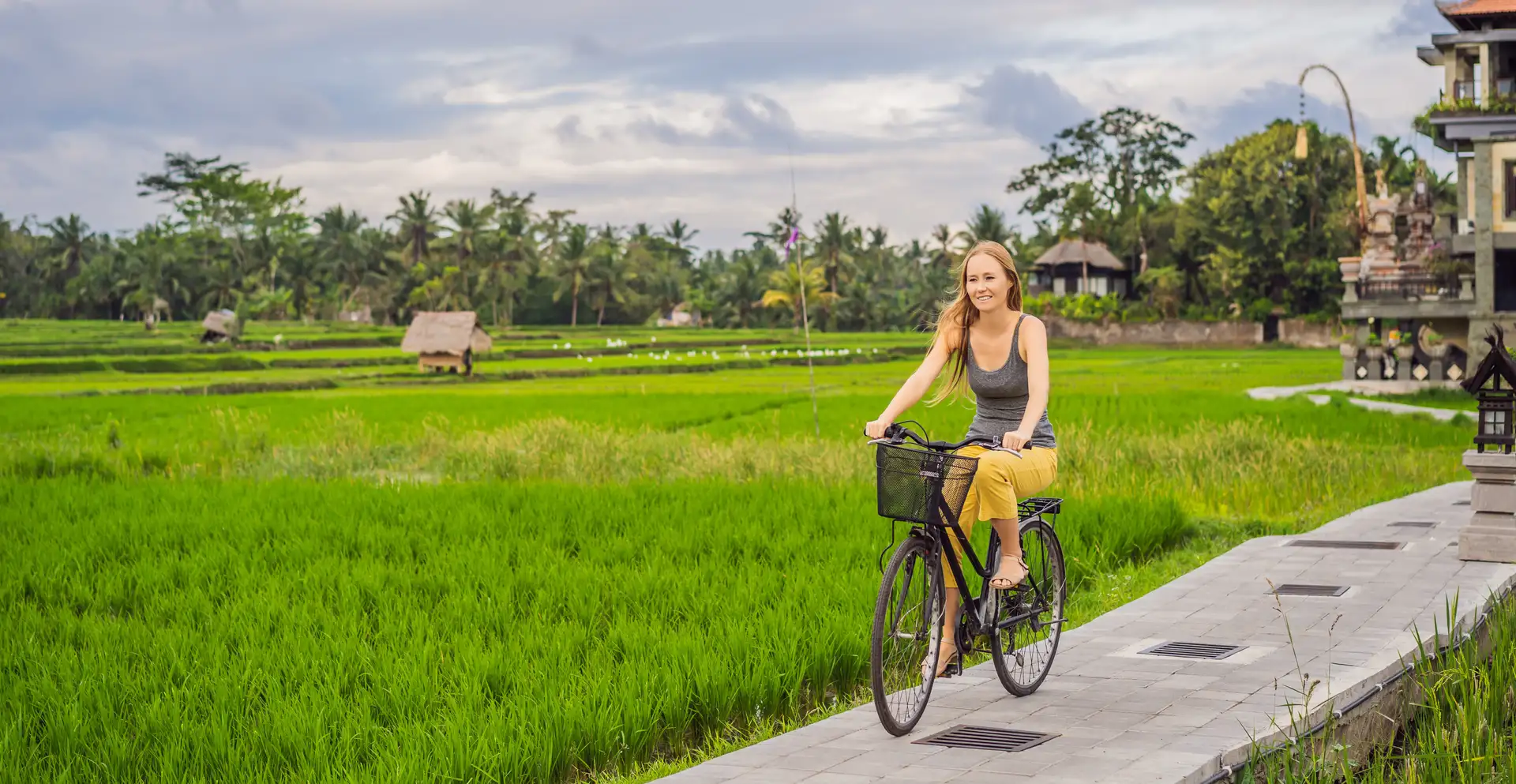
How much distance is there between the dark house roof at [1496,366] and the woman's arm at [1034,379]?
3.81m

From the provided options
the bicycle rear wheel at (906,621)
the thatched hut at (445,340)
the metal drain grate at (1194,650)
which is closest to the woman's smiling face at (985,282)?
the bicycle rear wheel at (906,621)

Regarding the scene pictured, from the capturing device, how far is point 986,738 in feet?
15.2

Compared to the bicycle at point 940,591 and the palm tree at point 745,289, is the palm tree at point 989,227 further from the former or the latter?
the bicycle at point 940,591

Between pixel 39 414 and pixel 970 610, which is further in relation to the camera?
pixel 39 414

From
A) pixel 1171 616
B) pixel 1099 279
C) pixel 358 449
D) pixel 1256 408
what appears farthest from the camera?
pixel 1099 279

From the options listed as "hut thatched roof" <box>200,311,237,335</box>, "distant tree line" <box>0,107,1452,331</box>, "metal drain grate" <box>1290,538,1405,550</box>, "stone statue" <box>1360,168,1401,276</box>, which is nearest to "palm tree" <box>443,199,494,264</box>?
"distant tree line" <box>0,107,1452,331</box>

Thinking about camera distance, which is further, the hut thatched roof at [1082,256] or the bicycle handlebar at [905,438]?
the hut thatched roof at [1082,256]

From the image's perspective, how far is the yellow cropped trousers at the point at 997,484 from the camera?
189 inches

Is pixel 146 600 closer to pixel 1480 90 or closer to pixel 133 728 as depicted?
pixel 133 728

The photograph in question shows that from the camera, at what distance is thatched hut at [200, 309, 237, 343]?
51875 mm

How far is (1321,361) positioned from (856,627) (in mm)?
40696

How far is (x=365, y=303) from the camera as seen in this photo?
75.6 meters

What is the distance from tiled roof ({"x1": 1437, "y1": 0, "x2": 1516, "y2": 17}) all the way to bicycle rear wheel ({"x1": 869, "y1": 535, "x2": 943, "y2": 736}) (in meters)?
30.2

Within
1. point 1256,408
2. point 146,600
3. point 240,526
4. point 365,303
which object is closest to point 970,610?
point 146,600
